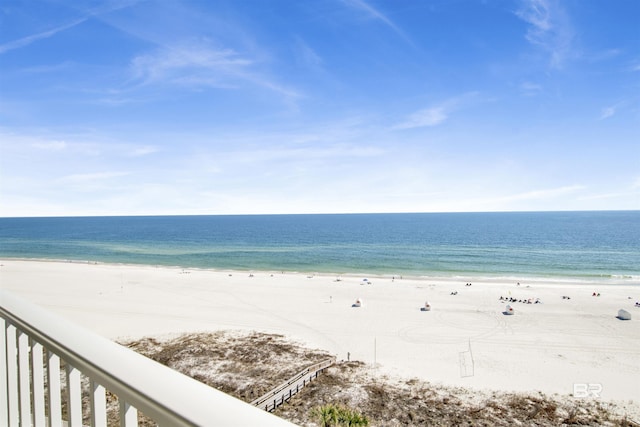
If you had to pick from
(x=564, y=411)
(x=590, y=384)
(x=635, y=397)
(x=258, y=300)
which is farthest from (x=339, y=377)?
(x=258, y=300)

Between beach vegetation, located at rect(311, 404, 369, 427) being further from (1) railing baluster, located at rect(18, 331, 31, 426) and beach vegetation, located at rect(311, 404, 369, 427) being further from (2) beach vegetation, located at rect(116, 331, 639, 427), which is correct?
(1) railing baluster, located at rect(18, 331, 31, 426)

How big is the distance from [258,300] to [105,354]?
28.6 metres

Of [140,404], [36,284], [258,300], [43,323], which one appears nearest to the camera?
[140,404]

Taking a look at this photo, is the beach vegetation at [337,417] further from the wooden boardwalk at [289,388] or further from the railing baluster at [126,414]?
the railing baluster at [126,414]

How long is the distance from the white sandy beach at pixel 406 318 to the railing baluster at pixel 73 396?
1620cm

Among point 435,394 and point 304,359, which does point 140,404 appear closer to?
point 435,394

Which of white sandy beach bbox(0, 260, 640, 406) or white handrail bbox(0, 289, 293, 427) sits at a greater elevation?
white handrail bbox(0, 289, 293, 427)

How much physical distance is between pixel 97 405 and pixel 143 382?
404mm

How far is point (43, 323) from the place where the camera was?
1.63 meters

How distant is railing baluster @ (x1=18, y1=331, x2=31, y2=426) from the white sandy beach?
16.0m

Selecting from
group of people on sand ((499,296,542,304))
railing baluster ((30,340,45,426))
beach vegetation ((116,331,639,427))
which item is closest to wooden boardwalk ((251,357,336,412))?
beach vegetation ((116,331,639,427))

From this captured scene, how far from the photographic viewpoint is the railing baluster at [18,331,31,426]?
6.08ft

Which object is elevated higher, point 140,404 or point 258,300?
point 140,404

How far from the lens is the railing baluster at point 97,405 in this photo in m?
1.25
